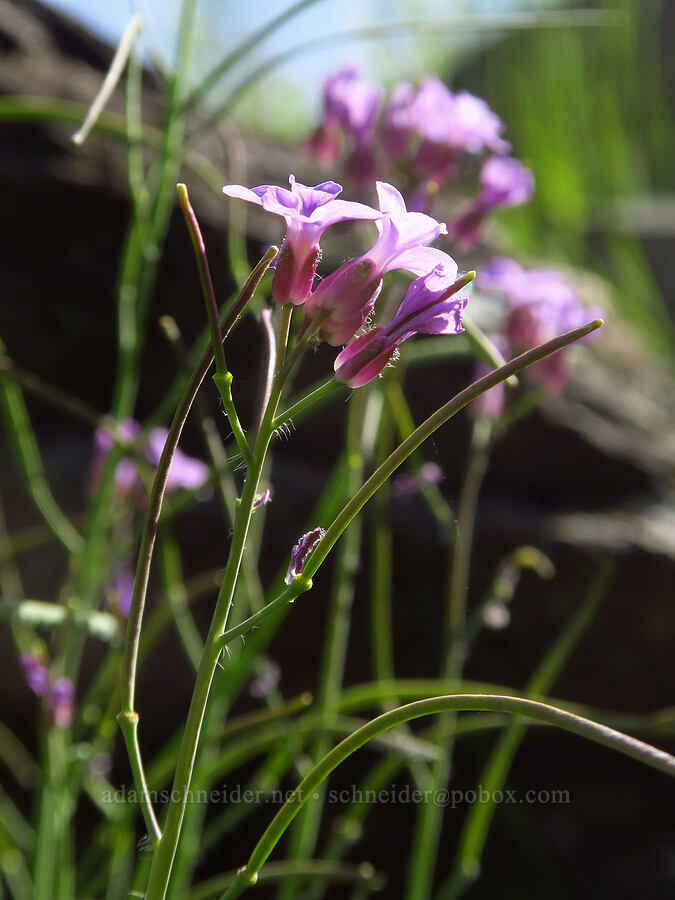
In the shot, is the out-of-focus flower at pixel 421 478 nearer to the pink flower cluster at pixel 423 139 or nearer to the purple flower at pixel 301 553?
the pink flower cluster at pixel 423 139

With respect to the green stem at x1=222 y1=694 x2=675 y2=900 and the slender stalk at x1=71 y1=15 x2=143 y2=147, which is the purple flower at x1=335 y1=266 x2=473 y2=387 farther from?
the slender stalk at x1=71 y1=15 x2=143 y2=147

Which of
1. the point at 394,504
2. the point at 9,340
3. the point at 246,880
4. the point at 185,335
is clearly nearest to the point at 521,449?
the point at 394,504

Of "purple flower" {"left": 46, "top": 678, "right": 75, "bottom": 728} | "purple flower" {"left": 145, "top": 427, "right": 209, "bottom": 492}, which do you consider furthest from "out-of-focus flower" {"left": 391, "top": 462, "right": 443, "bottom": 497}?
"purple flower" {"left": 46, "top": 678, "right": 75, "bottom": 728}

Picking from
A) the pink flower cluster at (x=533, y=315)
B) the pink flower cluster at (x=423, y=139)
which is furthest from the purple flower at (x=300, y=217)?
the pink flower cluster at (x=533, y=315)

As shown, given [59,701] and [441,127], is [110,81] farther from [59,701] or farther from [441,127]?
[59,701]

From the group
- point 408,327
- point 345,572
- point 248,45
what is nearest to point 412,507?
point 345,572
